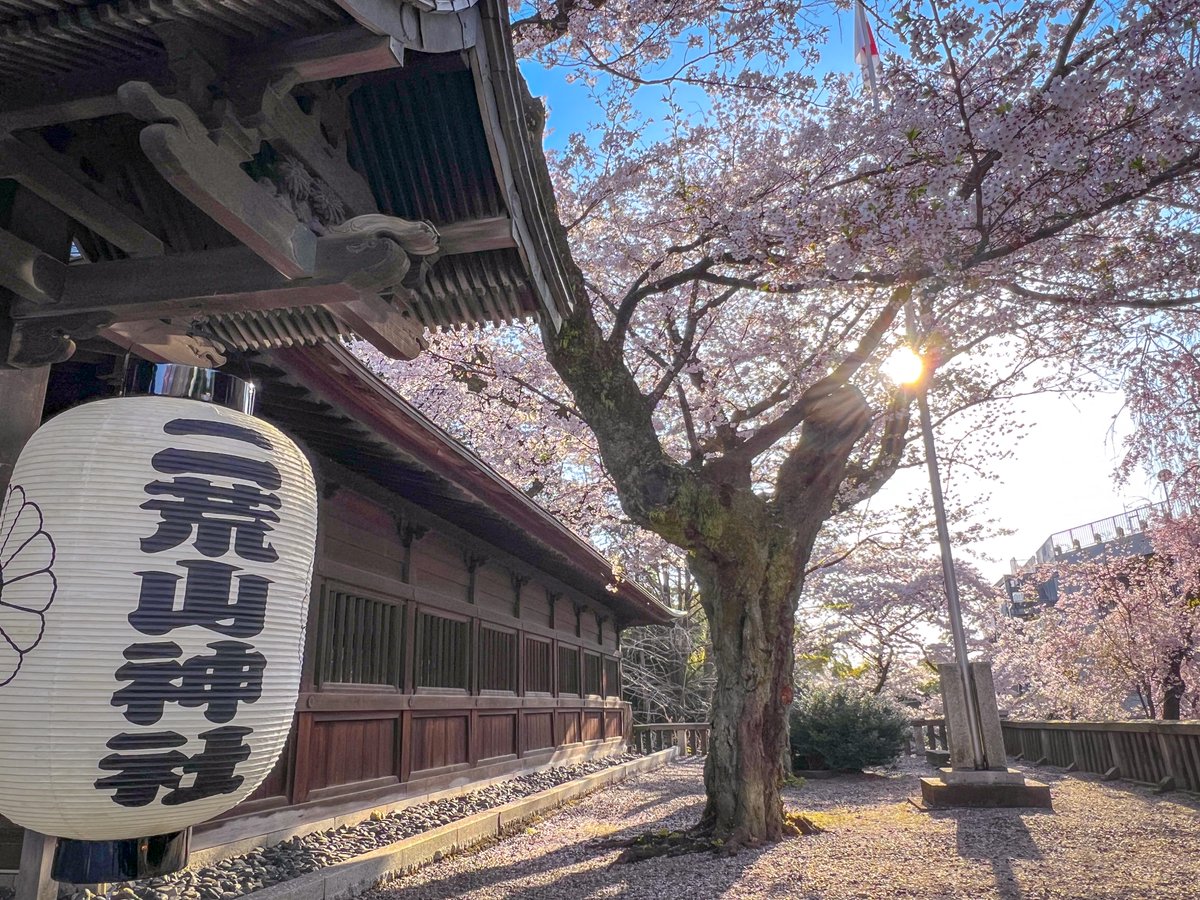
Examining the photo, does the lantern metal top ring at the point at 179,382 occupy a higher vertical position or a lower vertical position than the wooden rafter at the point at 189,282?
lower

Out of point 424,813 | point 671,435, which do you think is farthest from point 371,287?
point 671,435

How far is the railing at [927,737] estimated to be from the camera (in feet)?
64.2

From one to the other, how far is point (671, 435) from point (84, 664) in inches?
586

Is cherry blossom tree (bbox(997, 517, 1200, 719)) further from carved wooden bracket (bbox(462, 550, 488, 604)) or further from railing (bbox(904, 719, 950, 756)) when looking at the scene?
carved wooden bracket (bbox(462, 550, 488, 604))

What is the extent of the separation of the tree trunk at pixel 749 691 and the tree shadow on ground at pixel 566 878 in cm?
42

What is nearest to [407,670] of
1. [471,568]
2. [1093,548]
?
[471,568]

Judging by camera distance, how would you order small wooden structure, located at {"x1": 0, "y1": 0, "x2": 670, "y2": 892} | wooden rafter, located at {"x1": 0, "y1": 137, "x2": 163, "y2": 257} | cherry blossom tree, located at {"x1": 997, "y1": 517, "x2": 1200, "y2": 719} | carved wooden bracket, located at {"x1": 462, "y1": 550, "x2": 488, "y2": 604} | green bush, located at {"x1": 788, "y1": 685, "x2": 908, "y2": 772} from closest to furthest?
small wooden structure, located at {"x1": 0, "y1": 0, "x2": 670, "y2": 892} < wooden rafter, located at {"x1": 0, "y1": 137, "x2": 163, "y2": 257} < carved wooden bracket, located at {"x1": 462, "y1": 550, "x2": 488, "y2": 604} < cherry blossom tree, located at {"x1": 997, "y1": 517, "x2": 1200, "y2": 719} < green bush, located at {"x1": 788, "y1": 685, "x2": 908, "y2": 772}

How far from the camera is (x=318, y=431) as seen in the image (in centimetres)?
640

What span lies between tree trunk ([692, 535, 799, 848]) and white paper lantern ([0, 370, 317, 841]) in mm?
5377

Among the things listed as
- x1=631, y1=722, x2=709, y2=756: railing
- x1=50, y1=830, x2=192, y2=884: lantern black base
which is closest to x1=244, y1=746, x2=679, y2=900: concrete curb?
x1=50, y1=830, x2=192, y2=884: lantern black base

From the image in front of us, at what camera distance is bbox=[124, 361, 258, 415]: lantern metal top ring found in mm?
2773

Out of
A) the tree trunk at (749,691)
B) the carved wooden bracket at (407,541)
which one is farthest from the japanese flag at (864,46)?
the carved wooden bracket at (407,541)

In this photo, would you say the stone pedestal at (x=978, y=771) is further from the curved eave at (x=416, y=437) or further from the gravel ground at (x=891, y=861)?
the curved eave at (x=416, y=437)

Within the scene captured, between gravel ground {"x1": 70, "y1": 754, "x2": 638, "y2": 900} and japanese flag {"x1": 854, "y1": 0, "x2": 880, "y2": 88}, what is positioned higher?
japanese flag {"x1": 854, "y1": 0, "x2": 880, "y2": 88}
